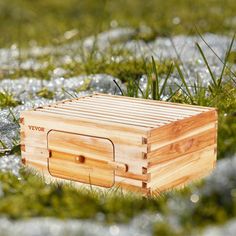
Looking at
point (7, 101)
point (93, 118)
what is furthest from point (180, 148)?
point (7, 101)

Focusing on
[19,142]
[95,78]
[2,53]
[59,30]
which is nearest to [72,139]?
[19,142]

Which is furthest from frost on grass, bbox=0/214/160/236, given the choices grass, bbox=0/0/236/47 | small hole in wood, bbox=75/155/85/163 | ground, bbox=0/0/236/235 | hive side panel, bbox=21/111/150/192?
grass, bbox=0/0/236/47

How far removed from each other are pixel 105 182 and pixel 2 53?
3.64 meters

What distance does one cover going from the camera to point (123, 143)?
11.1 ft

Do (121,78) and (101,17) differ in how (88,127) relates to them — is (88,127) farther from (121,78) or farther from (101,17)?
(101,17)

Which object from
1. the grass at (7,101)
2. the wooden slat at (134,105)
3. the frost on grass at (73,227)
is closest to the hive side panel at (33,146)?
the wooden slat at (134,105)

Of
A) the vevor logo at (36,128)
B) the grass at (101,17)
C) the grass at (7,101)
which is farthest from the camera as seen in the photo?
the grass at (101,17)

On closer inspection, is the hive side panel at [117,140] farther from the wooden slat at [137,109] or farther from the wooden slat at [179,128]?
the wooden slat at [137,109]

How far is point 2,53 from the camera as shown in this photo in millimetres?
6906

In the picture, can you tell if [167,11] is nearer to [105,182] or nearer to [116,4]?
[116,4]

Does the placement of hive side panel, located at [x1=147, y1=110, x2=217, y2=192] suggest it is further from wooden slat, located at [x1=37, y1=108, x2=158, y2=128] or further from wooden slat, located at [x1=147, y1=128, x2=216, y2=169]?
wooden slat, located at [x1=37, y1=108, x2=158, y2=128]

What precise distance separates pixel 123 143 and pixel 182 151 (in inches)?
12.4

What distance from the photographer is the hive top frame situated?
347 centimetres

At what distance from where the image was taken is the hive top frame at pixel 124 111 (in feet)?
11.4
